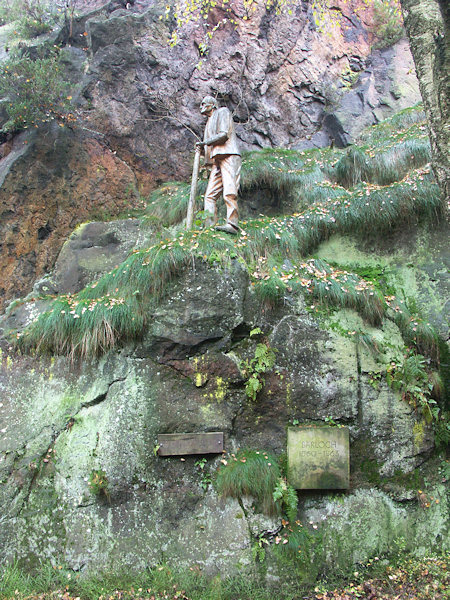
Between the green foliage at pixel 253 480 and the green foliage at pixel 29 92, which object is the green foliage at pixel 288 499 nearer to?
the green foliage at pixel 253 480

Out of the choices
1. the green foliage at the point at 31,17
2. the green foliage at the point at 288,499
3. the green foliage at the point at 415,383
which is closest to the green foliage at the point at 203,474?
the green foliage at the point at 288,499

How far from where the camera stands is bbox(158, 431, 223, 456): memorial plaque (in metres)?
6.01

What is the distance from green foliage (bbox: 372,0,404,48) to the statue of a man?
28.7 ft

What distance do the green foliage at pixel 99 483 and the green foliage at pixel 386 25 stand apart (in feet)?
46.2

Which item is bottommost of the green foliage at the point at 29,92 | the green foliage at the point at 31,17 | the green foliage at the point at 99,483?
the green foliage at the point at 99,483

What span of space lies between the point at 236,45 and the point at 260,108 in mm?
1853

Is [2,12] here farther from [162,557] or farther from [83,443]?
[162,557]

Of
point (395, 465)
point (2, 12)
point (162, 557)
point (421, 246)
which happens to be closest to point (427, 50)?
point (421, 246)

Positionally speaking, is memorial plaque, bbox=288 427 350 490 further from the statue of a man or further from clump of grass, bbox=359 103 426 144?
clump of grass, bbox=359 103 426 144

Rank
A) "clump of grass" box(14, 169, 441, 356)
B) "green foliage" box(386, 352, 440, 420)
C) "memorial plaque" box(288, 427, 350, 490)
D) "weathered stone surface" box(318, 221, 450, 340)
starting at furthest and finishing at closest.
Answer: "weathered stone surface" box(318, 221, 450, 340), "clump of grass" box(14, 169, 441, 356), "green foliage" box(386, 352, 440, 420), "memorial plaque" box(288, 427, 350, 490)

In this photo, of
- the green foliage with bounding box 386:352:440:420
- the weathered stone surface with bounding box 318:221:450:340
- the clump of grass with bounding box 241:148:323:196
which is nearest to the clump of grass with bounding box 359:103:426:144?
the clump of grass with bounding box 241:148:323:196

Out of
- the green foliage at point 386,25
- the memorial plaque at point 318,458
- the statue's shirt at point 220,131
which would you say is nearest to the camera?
the memorial plaque at point 318,458

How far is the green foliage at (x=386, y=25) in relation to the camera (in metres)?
14.0

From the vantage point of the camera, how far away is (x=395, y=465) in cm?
621
